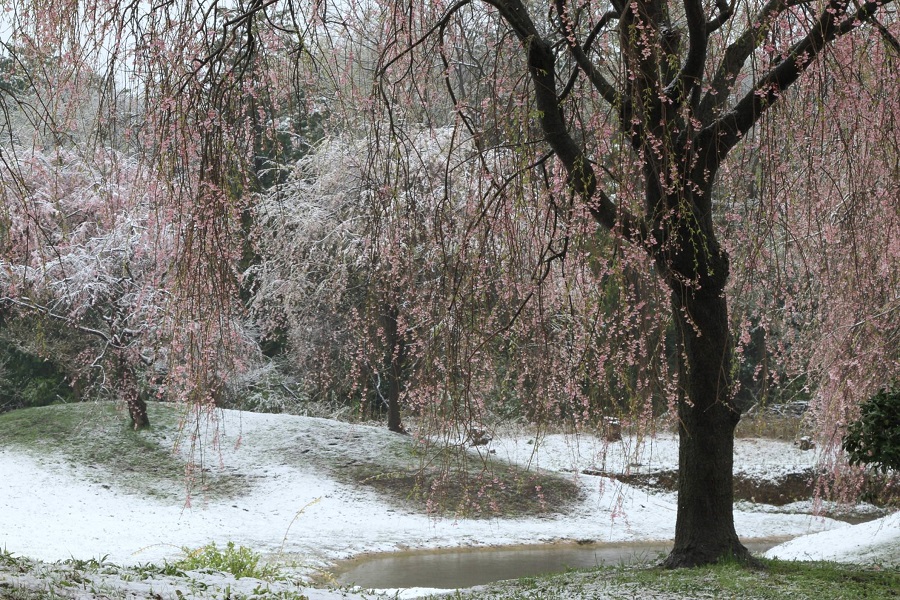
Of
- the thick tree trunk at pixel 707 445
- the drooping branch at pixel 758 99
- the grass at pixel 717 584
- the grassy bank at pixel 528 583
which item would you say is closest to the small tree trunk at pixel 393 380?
the grassy bank at pixel 528 583

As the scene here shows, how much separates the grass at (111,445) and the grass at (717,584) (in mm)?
6532

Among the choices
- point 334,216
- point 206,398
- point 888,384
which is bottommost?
point 206,398

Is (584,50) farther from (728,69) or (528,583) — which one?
(528,583)

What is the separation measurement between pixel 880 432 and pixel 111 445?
9.69m

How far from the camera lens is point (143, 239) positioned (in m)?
10.1

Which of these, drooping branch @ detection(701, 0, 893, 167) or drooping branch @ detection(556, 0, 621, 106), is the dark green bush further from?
drooping branch @ detection(556, 0, 621, 106)

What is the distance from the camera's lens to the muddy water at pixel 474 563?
7.39 m

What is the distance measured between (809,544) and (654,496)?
4662mm

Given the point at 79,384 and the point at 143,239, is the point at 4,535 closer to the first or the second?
the point at 143,239

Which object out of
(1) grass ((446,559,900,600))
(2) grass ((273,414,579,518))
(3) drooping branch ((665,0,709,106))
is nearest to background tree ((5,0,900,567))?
(3) drooping branch ((665,0,709,106))

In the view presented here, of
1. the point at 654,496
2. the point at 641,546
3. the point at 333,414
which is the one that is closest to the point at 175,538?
the point at 641,546

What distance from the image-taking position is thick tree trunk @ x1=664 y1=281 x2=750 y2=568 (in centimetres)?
488

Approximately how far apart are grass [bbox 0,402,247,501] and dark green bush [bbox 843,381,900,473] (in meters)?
7.57

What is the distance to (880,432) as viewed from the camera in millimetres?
4875
